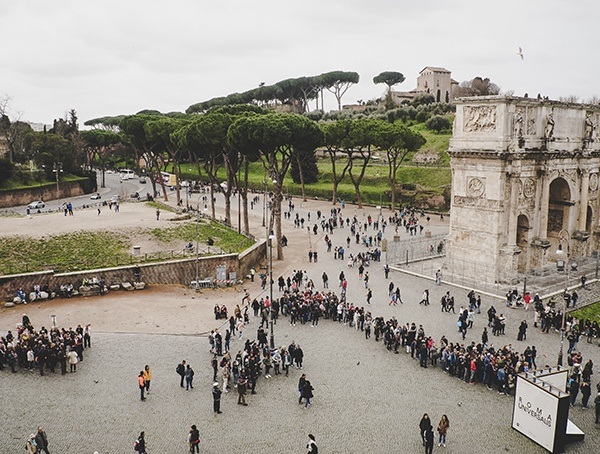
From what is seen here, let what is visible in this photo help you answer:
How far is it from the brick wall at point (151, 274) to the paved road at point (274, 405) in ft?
22.3

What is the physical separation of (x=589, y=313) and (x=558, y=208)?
35.3ft

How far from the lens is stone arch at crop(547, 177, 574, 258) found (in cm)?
3600

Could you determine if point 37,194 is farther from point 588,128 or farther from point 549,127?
point 588,128

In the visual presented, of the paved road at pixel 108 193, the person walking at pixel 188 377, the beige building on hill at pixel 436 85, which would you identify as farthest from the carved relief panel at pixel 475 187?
the beige building on hill at pixel 436 85

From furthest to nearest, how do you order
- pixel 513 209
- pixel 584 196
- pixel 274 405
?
pixel 584 196, pixel 513 209, pixel 274 405

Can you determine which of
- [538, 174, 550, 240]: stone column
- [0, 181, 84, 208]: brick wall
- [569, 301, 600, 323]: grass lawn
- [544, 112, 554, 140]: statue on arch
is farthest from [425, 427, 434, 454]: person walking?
[0, 181, 84, 208]: brick wall

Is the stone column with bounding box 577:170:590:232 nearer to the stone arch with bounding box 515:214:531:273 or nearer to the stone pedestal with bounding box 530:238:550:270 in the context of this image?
the stone pedestal with bounding box 530:238:550:270

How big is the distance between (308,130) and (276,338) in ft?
66.5

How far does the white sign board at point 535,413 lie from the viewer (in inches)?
607

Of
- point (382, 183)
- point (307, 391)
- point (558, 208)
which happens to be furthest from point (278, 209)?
point (382, 183)

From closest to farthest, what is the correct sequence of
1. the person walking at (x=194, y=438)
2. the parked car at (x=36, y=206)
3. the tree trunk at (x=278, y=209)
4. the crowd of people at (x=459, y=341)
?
→ the person walking at (x=194, y=438) → the crowd of people at (x=459, y=341) → the tree trunk at (x=278, y=209) → the parked car at (x=36, y=206)

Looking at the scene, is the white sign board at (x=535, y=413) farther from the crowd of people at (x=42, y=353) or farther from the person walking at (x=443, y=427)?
the crowd of people at (x=42, y=353)

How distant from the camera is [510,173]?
31.3 m

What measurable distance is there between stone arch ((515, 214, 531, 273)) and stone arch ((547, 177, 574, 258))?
3.47 metres
